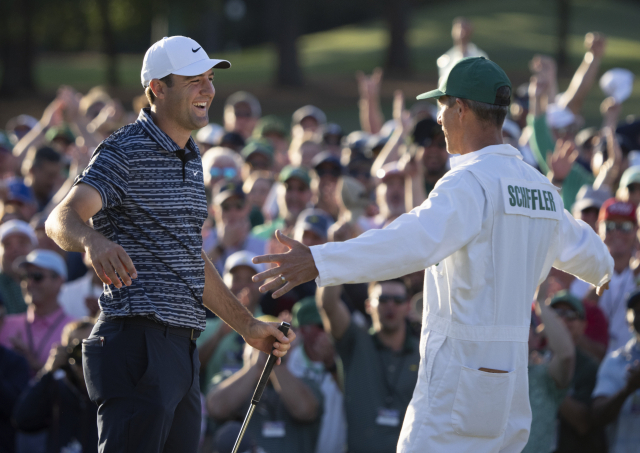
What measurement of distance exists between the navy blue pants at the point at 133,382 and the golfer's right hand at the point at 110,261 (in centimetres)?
44

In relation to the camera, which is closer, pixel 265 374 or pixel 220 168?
pixel 265 374

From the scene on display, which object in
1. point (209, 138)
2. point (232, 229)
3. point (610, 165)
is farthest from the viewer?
point (209, 138)

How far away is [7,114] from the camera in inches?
1003

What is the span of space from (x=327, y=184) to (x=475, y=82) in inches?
209

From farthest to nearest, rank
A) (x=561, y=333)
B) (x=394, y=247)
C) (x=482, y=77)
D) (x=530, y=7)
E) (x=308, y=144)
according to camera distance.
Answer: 1. (x=530, y=7)
2. (x=308, y=144)
3. (x=561, y=333)
4. (x=482, y=77)
5. (x=394, y=247)

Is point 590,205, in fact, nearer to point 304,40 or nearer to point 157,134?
point 157,134

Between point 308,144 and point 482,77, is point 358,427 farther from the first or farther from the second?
point 308,144

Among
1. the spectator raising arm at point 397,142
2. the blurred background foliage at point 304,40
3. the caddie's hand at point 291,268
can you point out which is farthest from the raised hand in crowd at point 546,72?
the blurred background foliage at point 304,40

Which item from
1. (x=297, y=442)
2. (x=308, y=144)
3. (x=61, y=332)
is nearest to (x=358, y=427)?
(x=297, y=442)

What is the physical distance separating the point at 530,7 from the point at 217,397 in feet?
151

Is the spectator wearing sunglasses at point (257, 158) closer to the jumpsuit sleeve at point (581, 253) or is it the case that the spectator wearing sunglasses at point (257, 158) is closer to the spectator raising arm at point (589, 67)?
the spectator raising arm at point (589, 67)

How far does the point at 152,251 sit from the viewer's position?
371cm

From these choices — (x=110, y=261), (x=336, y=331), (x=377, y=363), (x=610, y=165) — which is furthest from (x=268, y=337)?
(x=610, y=165)

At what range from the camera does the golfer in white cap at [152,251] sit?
142 inches
